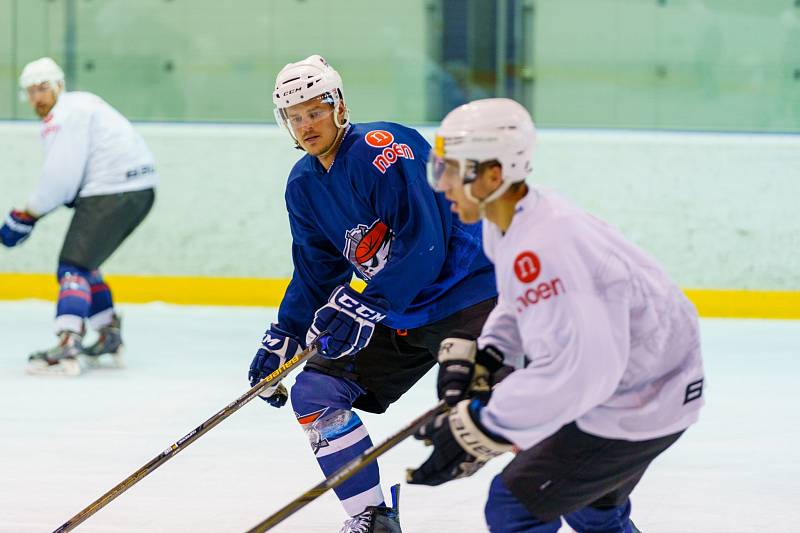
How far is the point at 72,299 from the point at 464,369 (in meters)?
3.22

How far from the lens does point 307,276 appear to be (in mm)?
3029

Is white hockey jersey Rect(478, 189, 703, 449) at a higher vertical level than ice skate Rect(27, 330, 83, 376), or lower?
higher

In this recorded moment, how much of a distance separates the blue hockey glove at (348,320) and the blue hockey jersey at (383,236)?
1.3 inches

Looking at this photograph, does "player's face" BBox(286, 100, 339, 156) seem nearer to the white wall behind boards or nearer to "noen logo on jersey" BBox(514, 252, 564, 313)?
"noen logo on jersey" BBox(514, 252, 564, 313)

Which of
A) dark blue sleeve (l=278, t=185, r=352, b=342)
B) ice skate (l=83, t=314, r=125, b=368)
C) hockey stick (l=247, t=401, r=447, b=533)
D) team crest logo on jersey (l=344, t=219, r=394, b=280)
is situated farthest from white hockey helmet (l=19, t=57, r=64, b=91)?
hockey stick (l=247, t=401, r=447, b=533)

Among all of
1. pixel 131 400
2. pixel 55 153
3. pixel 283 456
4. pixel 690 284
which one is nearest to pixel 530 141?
pixel 283 456

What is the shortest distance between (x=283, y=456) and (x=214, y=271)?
9.46ft

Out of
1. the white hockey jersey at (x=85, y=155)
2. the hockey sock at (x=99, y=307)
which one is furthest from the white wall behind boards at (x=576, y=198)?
the hockey sock at (x=99, y=307)

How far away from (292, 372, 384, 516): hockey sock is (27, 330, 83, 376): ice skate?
249 cm

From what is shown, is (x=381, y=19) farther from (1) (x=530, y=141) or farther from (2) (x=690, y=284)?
(1) (x=530, y=141)

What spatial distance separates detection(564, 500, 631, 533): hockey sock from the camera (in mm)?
2367

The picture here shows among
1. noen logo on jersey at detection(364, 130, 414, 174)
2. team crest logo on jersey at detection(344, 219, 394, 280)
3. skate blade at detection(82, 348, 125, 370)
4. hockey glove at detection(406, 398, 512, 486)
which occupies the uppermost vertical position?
noen logo on jersey at detection(364, 130, 414, 174)

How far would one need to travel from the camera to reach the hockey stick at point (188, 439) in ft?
8.92

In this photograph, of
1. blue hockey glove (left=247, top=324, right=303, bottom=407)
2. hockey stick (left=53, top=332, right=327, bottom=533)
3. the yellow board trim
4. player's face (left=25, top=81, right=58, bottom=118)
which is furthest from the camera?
the yellow board trim
